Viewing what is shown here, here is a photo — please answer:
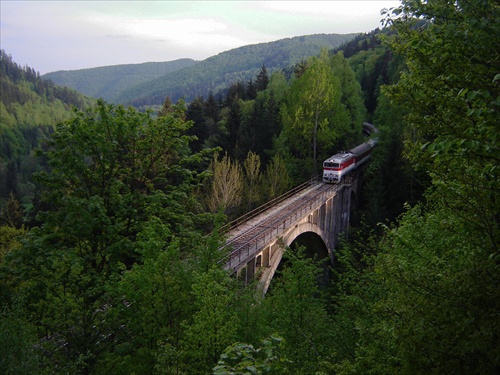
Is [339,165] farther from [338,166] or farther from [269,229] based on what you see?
[269,229]

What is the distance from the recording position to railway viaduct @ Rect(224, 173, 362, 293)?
1961 cm

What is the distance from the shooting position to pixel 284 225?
77.8 feet

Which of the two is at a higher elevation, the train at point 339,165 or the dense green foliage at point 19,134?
the train at point 339,165

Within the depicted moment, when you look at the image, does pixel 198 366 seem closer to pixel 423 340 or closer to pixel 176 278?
pixel 176 278

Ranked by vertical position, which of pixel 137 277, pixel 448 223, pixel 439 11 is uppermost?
pixel 439 11

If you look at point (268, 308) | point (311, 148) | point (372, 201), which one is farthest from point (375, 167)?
point (268, 308)

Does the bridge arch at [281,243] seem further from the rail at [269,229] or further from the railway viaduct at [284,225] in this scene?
the rail at [269,229]

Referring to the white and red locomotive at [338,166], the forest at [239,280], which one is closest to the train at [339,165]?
the white and red locomotive at [338,166]

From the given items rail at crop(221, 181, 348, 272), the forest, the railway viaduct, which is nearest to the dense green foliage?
the railway viaduct

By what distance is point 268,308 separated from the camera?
38.7 ft

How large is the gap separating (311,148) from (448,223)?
34999mm

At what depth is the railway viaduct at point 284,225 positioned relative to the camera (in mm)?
19609

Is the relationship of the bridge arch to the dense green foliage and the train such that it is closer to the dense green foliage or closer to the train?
the train

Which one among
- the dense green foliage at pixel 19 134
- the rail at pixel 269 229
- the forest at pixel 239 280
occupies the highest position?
the forest at pixel 239 280
